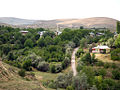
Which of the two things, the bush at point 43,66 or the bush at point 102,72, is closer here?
the bush at point 102,72

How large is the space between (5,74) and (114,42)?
878 inches

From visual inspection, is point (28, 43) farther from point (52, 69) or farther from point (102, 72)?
point (102, 72)

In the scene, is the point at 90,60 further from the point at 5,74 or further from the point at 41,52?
the point at 5,74

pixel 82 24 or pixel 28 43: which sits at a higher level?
pixel 82 24

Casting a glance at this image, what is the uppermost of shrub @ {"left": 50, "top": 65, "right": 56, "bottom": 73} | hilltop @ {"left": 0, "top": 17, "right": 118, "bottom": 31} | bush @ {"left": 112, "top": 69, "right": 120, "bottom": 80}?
hilltop @ {"left": 0, "top": 17, "right": 118, "bottom": 31}

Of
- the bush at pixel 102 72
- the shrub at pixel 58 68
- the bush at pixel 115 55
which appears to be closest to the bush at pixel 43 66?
the shrub at pixel 58 68

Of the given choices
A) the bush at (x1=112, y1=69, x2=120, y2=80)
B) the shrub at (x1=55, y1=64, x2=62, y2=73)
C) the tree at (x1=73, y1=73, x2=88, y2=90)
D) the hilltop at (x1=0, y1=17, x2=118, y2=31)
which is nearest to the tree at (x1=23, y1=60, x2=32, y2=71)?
the shrub at (x1=55, y1=64, x2=62, y2=73)

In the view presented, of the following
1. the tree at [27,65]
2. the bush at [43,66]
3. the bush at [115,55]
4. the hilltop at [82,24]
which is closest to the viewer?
the bush at [115,55]

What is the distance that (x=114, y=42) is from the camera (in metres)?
32.5

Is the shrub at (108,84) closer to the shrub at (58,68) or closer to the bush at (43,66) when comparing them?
the shrub at (58,68)

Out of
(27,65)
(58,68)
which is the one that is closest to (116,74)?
(58,68)

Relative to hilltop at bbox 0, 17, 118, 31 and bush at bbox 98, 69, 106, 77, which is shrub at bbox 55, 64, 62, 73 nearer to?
bush at bbox 98, 69, 106, 77

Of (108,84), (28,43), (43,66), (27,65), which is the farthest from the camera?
(28,43)

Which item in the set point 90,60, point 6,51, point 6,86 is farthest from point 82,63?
point 6,51
